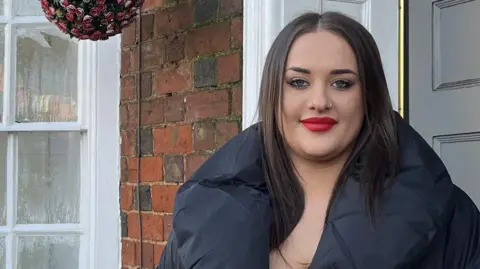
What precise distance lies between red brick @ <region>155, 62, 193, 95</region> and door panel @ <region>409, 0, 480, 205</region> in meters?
0.77

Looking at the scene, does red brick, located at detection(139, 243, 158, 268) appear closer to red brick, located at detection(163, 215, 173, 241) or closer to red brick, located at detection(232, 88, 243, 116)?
red brick, located at detection(163, 215, 173, 241)

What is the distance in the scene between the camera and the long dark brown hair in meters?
1.75

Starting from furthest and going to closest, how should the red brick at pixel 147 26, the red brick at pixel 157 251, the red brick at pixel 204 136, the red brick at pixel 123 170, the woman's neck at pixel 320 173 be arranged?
the red brick at pixel 123 170, the red brick at pixel 147 26, the red brick at pixel 157 251, the red brick at pixel 204 136, the woman's neck at pixel 320 173

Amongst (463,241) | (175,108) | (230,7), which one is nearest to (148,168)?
(175,108)

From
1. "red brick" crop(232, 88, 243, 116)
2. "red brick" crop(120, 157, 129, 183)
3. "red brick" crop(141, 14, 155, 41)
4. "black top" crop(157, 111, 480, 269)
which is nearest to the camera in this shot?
"black top" crop(157, 111, 480, 269)

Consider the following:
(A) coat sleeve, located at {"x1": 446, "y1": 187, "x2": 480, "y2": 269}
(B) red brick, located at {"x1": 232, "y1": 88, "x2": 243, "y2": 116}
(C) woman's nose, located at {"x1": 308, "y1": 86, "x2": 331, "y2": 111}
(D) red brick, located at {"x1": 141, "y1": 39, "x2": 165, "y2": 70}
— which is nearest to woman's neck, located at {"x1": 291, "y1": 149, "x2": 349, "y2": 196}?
(C) woman's nose, located at {"x1": 308, "y1": 86, "x2": 331, "y2": 111}

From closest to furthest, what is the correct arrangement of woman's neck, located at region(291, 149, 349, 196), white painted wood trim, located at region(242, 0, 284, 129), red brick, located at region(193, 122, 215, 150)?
1. woman's neck, located at region(291, 149, 349, 196)
2. white painted wood trim, located at region(242, 0, 284, 129)
3. red brick, located at region(193, 122, 215, 150)

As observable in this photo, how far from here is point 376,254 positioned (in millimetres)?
1660

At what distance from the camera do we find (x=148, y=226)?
10.2 ft

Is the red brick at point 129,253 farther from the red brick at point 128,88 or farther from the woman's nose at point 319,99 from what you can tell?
the woman's nose at point 319,99

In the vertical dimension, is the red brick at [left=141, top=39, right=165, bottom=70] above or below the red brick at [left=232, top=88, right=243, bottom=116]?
above

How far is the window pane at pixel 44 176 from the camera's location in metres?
3.31

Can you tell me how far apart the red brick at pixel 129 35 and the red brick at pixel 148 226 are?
26.0 inches

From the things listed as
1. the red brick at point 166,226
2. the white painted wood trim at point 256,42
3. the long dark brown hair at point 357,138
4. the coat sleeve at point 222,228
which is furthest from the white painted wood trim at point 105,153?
the long dark brown hair at point 357,138
